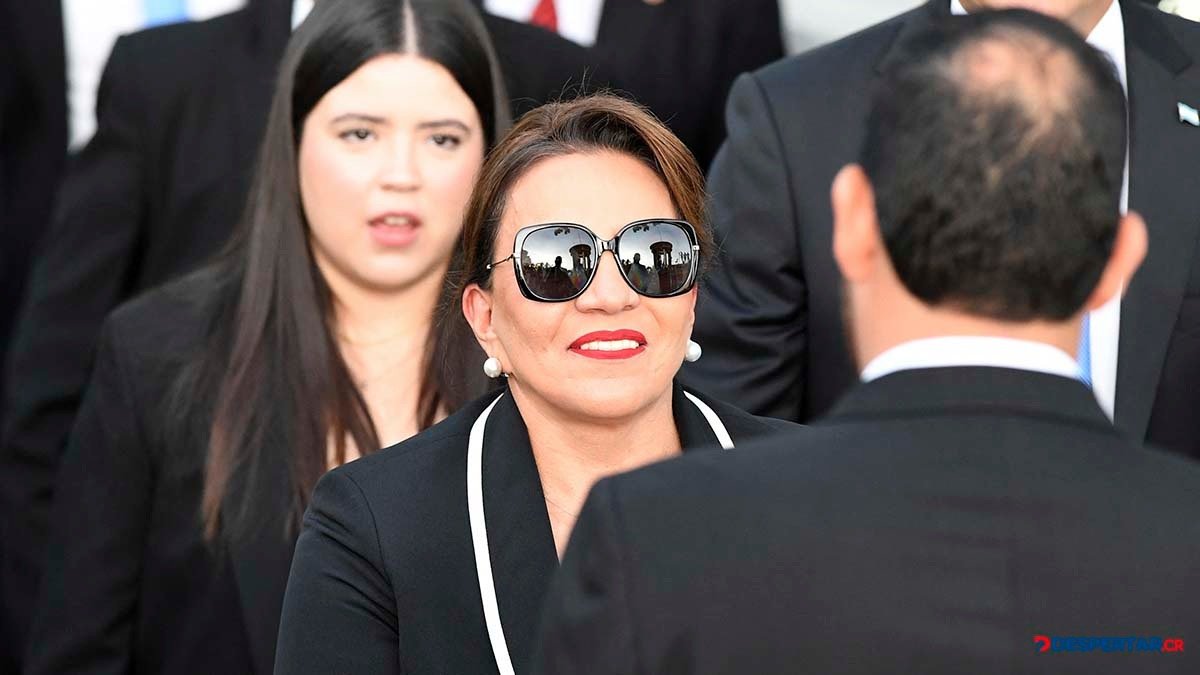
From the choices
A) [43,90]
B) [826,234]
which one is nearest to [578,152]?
[826,234]

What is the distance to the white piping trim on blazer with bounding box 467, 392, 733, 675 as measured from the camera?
8.96 feet

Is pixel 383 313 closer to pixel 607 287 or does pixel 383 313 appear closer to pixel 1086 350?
pixel 607 287

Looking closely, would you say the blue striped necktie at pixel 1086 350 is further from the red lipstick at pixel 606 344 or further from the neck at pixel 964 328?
the neck at pixel 964 328

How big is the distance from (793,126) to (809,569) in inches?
80.7

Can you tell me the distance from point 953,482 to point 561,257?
3.75ft

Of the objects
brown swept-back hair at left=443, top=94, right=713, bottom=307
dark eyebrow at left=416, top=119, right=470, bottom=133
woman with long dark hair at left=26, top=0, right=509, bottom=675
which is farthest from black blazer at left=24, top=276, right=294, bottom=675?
brown swept-back hair at left=443, top=94, right=713, bottom=307

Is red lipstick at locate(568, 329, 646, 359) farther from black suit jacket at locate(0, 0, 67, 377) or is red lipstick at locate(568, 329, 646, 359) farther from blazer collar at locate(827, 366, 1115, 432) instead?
black suit jacket at locate(0, 0, 67, 377)

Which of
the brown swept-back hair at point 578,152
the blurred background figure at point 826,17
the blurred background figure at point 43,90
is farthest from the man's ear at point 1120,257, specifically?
the blurred background figure at point 43,90

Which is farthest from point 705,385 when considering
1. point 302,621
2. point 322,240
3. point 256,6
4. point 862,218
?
point 862,218

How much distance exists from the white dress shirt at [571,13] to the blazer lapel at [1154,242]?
5.47 ft

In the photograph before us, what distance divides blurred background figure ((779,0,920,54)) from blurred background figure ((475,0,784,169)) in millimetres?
157

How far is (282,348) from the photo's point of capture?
3951mm

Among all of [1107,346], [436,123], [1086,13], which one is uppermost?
[1086,13]

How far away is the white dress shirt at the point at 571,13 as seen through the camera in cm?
497
